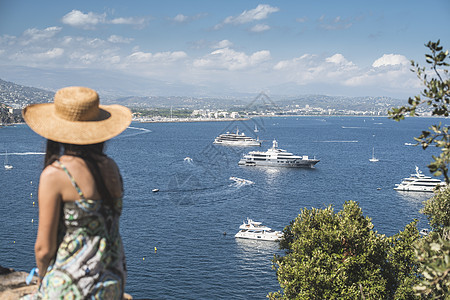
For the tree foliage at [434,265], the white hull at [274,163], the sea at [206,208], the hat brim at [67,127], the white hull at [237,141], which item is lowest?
the sea at [206,208]

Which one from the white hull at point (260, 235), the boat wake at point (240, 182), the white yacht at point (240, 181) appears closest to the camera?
the white hull at point (260, 235)

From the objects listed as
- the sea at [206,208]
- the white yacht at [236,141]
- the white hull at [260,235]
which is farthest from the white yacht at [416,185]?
the white yacht at [236,141]

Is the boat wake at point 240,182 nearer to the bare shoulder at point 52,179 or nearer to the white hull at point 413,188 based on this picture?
the white hull at point 413,188

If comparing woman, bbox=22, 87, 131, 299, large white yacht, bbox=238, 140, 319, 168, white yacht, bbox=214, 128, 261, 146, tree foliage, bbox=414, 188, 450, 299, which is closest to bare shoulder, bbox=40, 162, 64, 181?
woman, bbox=22, 87, 131, 299

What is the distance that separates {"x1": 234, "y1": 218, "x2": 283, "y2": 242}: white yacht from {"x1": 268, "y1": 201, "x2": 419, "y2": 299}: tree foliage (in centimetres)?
1885

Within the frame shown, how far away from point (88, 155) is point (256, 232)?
118 ft

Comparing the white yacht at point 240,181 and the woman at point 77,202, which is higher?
the woman at point 77,202

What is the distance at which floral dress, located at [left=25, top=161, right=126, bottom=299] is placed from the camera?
2828 mm

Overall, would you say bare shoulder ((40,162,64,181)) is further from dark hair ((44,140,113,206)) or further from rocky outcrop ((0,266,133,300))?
rocky outcrop ((0,266,133,300))

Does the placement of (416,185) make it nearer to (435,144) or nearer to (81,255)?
(435,144)

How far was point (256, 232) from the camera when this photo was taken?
124 feet

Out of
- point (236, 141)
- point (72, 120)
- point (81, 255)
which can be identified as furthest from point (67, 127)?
point (236, 141)

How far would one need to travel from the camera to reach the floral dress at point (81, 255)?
283 centimetres

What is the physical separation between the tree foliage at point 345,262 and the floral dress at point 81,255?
42.6 ft
